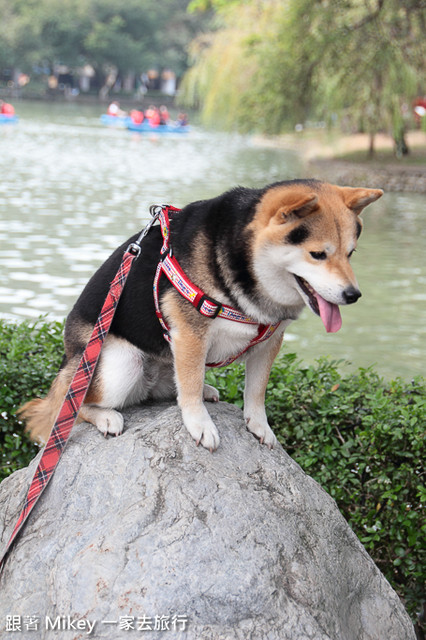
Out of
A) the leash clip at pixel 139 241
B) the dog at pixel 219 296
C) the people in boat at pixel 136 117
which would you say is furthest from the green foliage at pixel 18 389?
the people in boat at pixel 136 117

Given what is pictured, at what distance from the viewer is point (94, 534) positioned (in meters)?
3.02

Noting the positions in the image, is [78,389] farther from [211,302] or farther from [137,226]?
[137,226]

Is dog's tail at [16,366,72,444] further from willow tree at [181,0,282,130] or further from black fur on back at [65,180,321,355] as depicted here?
willow tree at [181,0,282,130]

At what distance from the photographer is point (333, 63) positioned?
18781 mm

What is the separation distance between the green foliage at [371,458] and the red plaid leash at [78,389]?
124 cm

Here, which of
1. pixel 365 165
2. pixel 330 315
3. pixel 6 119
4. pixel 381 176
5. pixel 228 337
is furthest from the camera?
pixel 6 119

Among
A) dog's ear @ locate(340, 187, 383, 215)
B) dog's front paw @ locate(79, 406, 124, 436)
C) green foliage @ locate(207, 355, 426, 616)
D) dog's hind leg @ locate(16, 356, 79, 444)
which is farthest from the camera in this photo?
green foliage @ locate(207, 355, 426, 616)

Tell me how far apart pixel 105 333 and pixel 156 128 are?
42.9m

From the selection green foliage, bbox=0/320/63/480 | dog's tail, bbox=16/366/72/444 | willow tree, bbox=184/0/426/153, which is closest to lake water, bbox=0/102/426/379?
willow tree, bbox=184/0/426/153

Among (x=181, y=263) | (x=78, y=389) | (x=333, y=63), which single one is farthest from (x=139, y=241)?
(x=333, y=63)

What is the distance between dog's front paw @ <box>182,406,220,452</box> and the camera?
329 centimetres

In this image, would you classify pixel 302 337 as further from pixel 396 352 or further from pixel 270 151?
pixel 270 151

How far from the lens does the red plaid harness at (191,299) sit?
3.30 metres

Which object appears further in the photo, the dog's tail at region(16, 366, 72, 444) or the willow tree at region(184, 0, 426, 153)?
the willow tree at region(184, 0, 426, 153)
